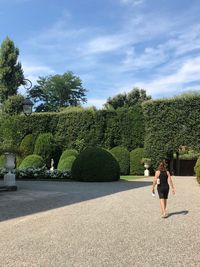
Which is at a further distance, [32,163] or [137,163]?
[137,163]

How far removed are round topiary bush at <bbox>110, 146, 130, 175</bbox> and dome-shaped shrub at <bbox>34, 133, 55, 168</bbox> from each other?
4926 mm

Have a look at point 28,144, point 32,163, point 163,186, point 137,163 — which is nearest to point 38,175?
point 32,163

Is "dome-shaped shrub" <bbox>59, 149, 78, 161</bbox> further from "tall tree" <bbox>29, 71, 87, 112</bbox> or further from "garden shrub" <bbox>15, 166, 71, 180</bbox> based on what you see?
"tall tree" <bbox>29, 71, 87, 112</bbox>

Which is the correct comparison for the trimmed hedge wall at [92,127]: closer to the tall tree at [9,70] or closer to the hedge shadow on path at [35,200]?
the hedge shadow on path at [35,200]

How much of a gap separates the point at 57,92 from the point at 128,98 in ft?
50.2

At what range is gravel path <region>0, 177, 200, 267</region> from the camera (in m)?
6.18

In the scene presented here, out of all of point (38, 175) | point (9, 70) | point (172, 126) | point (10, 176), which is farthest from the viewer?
point (9, 70)

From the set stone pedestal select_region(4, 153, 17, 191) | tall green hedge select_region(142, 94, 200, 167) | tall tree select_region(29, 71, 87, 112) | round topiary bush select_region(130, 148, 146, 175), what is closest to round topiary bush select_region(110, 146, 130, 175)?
round topiary bush select_region(130, 148, 146, 175)

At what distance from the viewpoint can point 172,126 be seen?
29203mm

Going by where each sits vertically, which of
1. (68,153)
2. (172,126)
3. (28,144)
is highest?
(172,126)

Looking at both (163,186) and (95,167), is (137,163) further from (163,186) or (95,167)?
(163,186)

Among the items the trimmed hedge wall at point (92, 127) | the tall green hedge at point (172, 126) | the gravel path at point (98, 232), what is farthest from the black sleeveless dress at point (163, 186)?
the trimmed hedge wall at point (92, 127)

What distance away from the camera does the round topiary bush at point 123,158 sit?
2934cm

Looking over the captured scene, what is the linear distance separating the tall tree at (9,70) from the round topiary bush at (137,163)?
24.4 metres
